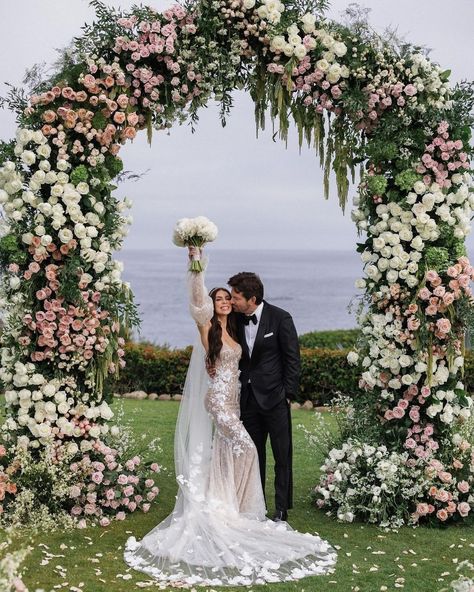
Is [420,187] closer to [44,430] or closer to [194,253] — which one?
[194,253]

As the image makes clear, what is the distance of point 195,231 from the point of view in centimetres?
636

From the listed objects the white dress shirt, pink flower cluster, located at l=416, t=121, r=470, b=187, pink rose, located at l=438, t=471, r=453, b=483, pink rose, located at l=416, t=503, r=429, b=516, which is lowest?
pink rose, located at l=416, t=503, r=429, b=516

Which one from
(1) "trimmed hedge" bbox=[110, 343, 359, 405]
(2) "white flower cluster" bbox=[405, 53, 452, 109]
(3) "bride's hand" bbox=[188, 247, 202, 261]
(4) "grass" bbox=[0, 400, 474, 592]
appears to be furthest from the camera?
(1) "trimmed hedge" bbox=[110, 343, 359, 405]

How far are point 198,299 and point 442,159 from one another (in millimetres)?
2433

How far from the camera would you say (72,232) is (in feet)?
22.1

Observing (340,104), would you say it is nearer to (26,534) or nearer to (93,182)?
(93,182)

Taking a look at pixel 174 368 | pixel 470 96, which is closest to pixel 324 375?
pixel 174 368

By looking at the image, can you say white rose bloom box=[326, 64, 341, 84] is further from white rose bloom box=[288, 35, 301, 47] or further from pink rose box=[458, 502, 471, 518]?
pink rose box=[458, 502, 471, 518]

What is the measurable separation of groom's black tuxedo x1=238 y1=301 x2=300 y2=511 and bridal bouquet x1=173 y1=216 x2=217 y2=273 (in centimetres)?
76

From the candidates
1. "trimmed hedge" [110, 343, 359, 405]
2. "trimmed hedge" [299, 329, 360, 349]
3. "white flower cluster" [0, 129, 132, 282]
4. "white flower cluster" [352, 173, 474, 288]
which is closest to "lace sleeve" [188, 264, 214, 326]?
"white flower cluster" [0, 129, 132, 282]

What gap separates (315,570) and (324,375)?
7862 millimetres

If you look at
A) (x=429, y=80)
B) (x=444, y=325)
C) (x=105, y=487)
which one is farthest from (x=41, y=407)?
(x=429, y=80)

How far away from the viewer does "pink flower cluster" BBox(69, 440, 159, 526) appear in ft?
22.3

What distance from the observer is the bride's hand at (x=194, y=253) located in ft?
20.6
